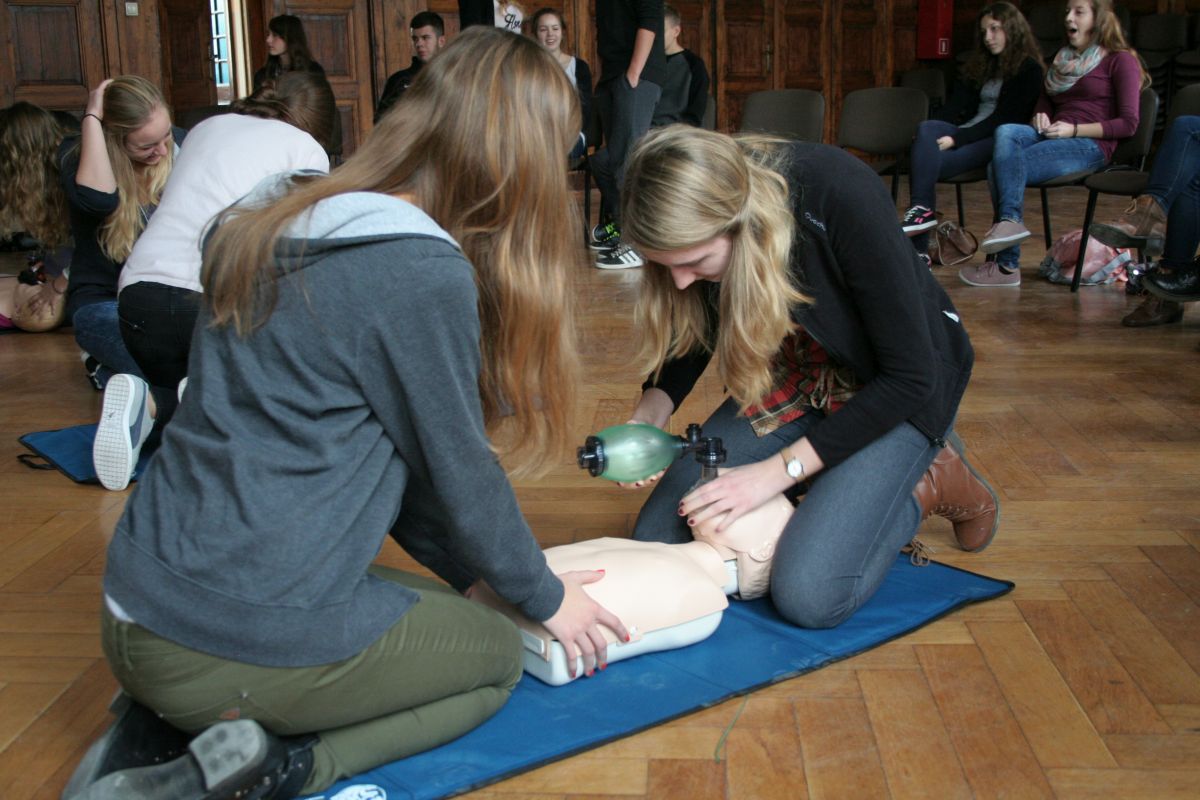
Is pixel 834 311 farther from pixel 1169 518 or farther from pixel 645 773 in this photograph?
Answer: pixel 1169 518

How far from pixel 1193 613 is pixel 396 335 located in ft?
4.82

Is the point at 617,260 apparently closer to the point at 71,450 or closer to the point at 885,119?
the point at 885,119

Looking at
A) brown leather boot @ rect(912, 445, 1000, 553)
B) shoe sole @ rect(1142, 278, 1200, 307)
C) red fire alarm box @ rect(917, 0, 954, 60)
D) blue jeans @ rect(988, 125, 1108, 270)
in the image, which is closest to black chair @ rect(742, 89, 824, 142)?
blue jeans @ rect(988, 125, 1108, 270)

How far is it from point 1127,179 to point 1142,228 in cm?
28

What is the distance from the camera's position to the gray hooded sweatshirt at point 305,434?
1343 millimetres

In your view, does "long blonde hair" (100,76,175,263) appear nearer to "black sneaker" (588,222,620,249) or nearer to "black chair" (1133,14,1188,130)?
"black sneaker" (588,222,620,249)

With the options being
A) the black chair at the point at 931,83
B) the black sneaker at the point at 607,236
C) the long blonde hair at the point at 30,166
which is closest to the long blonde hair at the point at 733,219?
the long blonde hair at the point at 30,166

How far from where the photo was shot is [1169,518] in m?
2.45

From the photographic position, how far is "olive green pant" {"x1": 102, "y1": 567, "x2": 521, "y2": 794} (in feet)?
4.55

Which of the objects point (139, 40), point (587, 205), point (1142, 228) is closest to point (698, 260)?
point (1142, 228)

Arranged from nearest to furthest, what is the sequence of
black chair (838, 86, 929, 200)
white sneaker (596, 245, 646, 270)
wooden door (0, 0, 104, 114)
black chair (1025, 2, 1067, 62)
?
1. white sneaker (596, 245, 646, 270)
2. black chair (838, 86, 929, 200)
3. wooden door (0, 0, 104, 114)
4. black chair (1025, 2, 1067, 62)

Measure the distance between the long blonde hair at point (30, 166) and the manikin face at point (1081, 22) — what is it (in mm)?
4063

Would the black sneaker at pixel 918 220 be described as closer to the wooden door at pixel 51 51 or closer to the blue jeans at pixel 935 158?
the blue jeans at pixel 935 158

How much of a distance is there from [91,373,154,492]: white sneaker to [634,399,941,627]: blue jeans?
141cm
